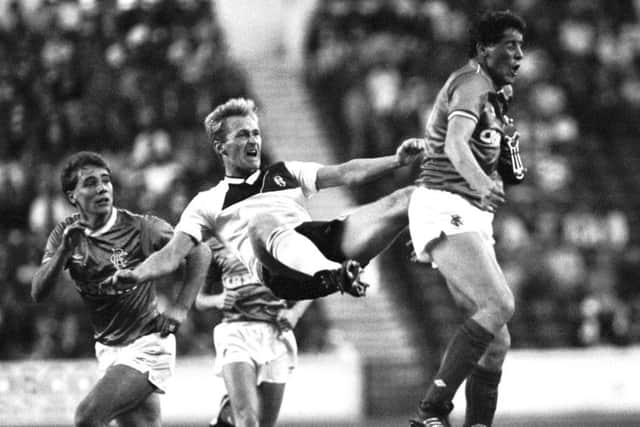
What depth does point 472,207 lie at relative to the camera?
6887 mm

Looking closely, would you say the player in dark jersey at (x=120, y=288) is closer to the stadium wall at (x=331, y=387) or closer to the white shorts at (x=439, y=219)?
the white shorts at (x=439, y=219)

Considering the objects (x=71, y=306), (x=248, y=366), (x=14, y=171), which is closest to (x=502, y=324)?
(x=248, y=366)

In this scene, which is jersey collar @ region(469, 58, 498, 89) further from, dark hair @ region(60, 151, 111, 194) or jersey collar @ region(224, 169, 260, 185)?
dark hair @ region(60, 151, 111, 194)

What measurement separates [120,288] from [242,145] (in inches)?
45.5

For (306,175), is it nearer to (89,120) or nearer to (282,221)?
(282,221)

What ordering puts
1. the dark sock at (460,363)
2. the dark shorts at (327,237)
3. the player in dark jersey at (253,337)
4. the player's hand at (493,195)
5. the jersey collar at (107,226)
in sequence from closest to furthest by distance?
the player's hand at (493,195) < the dark sock at (460,363) < the dark shorts at (327,237) < the jersey collar at (107,226) < the player in dark jersey at (253,337)

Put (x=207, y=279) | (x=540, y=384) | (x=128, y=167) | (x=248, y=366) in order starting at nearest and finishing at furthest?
1. (x=248, y=366)
2. (x=207, y=279)
3. (x=128, y=167)
4. (x=540, y=384)

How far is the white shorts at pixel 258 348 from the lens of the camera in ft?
26.1

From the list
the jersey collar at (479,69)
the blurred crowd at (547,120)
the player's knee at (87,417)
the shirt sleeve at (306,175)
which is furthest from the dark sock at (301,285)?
the blurred crowd at (547,120)

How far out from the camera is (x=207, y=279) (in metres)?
8.53

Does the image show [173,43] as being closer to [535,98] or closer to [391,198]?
[535,98]

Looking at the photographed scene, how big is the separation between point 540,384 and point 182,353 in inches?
188

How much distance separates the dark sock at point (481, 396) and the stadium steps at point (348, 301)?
6019 millimetres

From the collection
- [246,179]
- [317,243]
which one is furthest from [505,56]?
[246,179]
